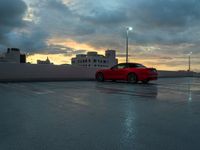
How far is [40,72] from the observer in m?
23.8

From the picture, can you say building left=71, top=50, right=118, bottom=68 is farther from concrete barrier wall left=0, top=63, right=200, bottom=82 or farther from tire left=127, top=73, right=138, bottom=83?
tire left=127, top=73, right=138, bottom=83

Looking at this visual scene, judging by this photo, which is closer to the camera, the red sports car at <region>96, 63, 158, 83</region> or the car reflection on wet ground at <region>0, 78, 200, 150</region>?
the car reflection on wet ground at <region>0, 78, 200, 150</region>

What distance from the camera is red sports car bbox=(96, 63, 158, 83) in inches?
731

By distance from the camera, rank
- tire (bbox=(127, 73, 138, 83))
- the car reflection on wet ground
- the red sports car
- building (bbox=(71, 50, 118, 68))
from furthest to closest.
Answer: building (bbox=(71, 50, 118, 68))
tire (bbox=(127, 73, 138, 83))
the red sports car
the car reflection on wet ground

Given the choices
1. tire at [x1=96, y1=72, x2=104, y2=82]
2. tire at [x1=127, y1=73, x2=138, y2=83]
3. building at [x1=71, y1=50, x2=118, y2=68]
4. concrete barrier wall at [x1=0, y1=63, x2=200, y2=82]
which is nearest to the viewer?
tire at [x1=127, y1=73, x2=138, y2=83]

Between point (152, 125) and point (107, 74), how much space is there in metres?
15.6

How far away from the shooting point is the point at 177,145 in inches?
151

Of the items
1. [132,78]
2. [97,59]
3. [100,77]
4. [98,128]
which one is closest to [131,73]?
[132,78]

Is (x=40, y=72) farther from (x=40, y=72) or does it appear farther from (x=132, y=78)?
(x=132, y=78)

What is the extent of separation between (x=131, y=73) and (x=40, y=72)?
352 inches

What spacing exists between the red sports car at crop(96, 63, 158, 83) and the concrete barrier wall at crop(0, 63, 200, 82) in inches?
192

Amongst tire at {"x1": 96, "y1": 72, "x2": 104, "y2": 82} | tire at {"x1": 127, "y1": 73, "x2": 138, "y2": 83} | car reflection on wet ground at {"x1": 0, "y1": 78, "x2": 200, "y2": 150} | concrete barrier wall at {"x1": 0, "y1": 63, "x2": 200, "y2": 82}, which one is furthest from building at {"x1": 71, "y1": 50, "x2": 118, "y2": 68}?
car reflection on wet ground at {"x1": 0, "y1": 78, "x2": 200, "y2": 150}

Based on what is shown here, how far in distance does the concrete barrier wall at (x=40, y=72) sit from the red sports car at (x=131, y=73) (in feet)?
16.0

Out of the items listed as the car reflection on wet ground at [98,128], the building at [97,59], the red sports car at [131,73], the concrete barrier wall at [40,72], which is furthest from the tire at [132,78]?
the building at [97,59]
